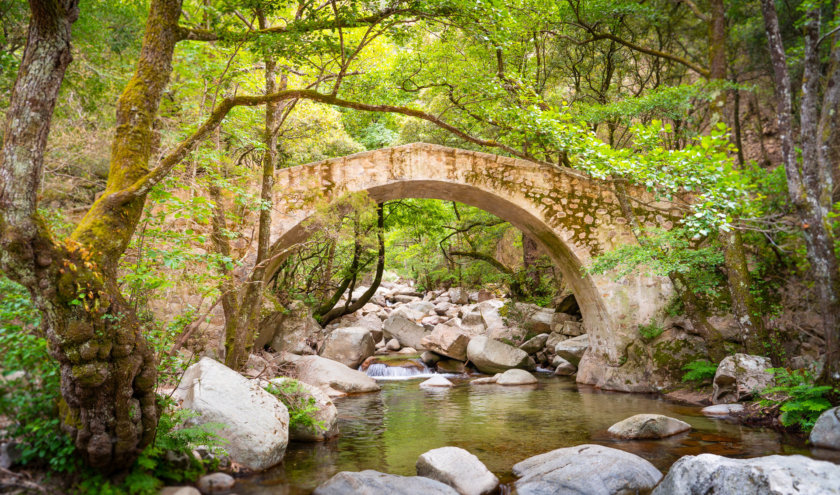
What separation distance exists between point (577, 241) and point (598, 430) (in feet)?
11.5

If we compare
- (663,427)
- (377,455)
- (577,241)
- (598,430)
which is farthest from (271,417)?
(577,241)

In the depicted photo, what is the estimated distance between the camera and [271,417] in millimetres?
4070

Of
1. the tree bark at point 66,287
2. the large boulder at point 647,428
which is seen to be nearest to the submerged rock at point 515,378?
the large boulder at point 647,428

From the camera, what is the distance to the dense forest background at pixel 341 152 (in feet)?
9.74

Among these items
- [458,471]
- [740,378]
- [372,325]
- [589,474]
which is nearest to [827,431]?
[740,378]

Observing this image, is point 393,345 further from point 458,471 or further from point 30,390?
point 30,390

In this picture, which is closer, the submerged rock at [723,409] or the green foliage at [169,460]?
the green foliage at [169,460]

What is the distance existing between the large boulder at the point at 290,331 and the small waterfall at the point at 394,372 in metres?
1.26

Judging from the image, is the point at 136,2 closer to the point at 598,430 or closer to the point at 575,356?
the point at 598,430

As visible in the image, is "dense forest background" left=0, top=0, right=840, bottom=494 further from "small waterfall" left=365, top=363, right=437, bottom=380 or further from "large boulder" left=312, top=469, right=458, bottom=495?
"small waterfall" left=365, top=363, right=437, bottom=380

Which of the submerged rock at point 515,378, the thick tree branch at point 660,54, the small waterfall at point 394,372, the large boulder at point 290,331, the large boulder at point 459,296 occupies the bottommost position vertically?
the small waterfall at point 394,372

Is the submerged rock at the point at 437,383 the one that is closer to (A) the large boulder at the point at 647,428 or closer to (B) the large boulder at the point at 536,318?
(B) the large boulder at the point at 536,318

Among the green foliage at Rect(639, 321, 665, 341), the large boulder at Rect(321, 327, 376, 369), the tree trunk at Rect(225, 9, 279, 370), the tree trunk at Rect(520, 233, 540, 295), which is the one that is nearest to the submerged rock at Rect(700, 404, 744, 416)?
the green foliage at Rect(639, 321, 665, 341)

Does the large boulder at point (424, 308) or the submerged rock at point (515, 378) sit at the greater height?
the large boulder at point (424, 308)
